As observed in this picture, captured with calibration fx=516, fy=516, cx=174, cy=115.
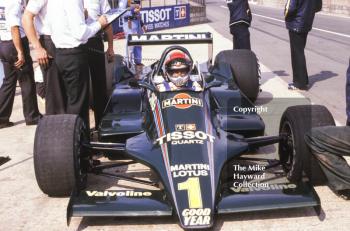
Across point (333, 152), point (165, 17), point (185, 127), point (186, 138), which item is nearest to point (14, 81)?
point (185, 127)

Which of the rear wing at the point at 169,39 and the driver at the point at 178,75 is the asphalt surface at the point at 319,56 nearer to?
the rear wing at the point at 169,39

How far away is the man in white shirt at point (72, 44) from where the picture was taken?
502 cm

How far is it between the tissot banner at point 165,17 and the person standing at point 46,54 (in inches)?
581

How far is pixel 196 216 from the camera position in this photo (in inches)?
141

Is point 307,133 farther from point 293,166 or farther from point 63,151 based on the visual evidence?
point 63,151

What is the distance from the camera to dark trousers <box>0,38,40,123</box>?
6.63 metres

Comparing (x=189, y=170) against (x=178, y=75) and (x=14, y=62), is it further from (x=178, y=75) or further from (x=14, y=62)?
(x=14, y=62)

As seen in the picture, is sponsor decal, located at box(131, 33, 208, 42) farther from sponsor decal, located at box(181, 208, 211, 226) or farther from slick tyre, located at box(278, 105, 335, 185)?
sponsor decal, located at box(181, 208, 211, 226)

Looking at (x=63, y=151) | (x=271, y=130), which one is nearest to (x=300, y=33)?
(x=271, y=130)

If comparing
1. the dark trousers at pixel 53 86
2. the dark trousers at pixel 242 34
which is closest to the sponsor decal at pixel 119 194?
the dark trousers at pixel 53 86

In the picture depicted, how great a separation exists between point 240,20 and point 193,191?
5380 mm

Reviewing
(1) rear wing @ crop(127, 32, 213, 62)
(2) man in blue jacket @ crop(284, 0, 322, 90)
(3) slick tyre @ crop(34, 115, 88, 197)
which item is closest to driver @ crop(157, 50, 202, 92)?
(3) slick tyre @ crop(34, 115, 88, 197)

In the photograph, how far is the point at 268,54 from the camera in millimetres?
13062

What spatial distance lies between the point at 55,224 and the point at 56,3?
7.16ft
